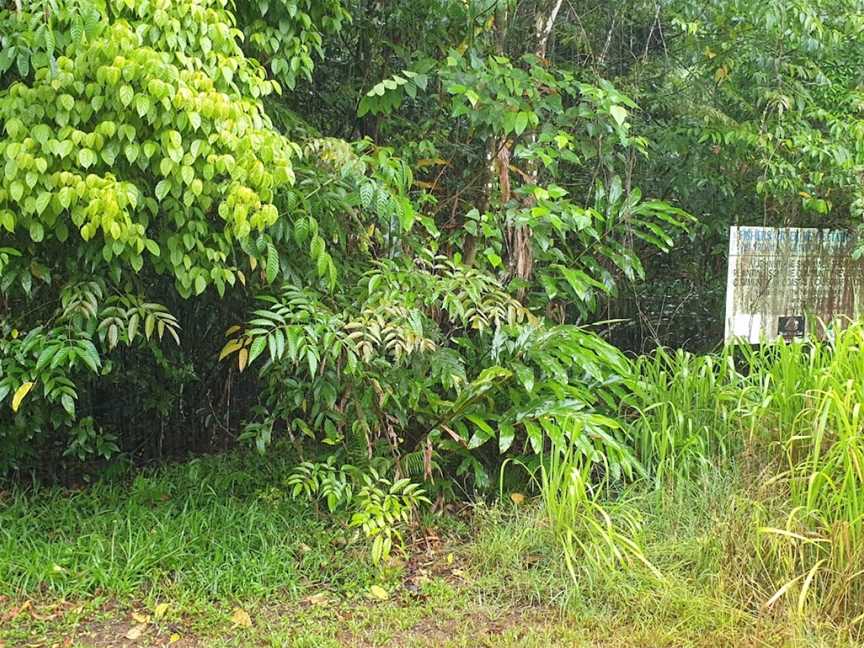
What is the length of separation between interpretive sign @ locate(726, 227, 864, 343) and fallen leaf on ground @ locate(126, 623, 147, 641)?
355 cm

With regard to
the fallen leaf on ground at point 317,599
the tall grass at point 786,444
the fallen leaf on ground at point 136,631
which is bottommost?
the fallen leaf on ground at point 136,631

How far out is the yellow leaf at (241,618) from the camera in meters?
3.45

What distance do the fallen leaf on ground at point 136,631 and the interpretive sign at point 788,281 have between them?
3546 millimetres

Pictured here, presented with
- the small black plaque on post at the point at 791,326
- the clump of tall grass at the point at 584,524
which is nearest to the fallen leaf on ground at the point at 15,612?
the clump of tall grass at the point at 584,524

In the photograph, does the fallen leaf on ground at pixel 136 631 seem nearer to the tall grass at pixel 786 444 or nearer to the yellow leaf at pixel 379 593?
the yellow leaf at pixel 379 593

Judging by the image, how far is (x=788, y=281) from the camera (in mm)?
5438

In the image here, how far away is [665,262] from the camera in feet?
21.5

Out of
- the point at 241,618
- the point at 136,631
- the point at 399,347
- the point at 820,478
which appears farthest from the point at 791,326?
the point at 136,631

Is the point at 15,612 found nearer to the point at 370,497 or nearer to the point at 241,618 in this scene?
the point at 241,618

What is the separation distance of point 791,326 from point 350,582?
3.32 metres

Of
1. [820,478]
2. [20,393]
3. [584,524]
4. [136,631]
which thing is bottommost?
[136,631]

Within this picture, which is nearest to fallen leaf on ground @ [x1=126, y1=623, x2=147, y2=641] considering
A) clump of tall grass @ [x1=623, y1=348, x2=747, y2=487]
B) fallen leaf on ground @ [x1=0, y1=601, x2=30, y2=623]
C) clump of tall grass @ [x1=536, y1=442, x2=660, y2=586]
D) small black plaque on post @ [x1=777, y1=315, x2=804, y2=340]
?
fallen leaf on ground @ [x1=0, y1=601, x2=30, y2=623]

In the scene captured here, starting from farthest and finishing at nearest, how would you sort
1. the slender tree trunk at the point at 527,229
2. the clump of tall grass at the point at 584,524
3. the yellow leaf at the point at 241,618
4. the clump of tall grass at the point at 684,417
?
the slender tree trunk at the point at 527,229
the clump of tall grass at the point at 684,417
the clump of tall grass at the point at 584,524
the yellow leaf at the point at 241,618

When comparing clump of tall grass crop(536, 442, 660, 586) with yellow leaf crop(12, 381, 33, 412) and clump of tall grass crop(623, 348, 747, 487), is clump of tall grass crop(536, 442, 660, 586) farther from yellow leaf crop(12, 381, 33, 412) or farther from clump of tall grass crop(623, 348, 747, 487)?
yellow leaf crop(12, 381, 33, 412)
